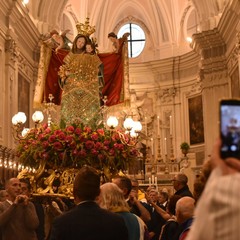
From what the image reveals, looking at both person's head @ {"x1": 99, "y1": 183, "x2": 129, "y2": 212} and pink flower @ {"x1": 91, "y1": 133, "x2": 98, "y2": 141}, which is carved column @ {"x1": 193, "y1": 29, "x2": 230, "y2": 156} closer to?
pink flower @ {"x1": 91, "y1": 133, "x2": 98, "y2": 141}

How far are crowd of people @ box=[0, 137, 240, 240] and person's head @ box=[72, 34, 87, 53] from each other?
3977 millimetres

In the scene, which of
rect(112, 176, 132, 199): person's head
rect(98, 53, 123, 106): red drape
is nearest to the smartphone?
rect(112, 176, 132, 199): person's head

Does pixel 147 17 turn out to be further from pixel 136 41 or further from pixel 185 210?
pixel 185 210

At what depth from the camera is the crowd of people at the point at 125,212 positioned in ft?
5.35

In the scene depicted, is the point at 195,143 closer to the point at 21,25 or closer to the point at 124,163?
the point at 21,25

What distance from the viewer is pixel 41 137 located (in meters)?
8.61

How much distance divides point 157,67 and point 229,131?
25.7m

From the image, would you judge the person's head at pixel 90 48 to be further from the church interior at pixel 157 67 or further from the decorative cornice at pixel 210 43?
the decorative cornice at pixel 210 43

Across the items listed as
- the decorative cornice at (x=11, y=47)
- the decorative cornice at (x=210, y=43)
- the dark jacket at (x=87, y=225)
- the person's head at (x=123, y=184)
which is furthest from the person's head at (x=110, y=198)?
the decorative cornice at (x=210, y=43)

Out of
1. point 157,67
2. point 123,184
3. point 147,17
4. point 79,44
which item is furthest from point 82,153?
point 147,17

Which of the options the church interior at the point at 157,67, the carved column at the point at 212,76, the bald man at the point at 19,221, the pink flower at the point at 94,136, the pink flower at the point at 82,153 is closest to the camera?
the bald man at the point at 19,221

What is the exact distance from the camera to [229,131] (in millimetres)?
1675

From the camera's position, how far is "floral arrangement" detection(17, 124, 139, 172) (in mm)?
8477

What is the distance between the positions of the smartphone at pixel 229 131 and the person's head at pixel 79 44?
9.36 m
